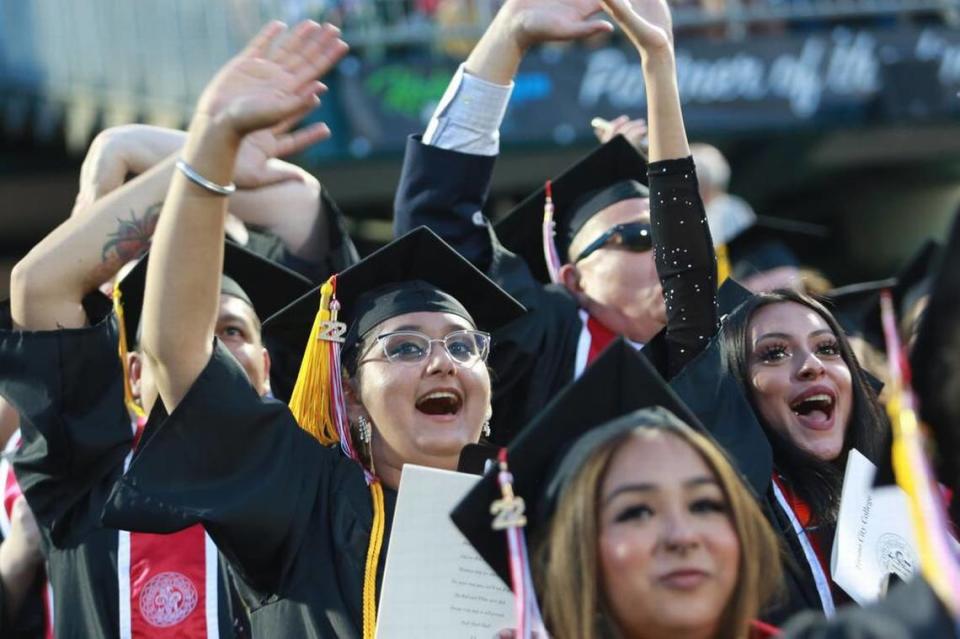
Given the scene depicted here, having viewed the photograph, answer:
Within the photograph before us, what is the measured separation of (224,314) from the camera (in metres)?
4.09

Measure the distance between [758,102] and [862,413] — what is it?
23.4 feet

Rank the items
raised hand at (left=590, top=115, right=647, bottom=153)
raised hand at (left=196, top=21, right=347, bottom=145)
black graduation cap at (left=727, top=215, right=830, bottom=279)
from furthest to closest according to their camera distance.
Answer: black graduation cap at (left=727, top=215, right=830, bottom=279), raised hand at (left=590, top=115, right=647, bottom=153), raised hand at (left=196, top=21, right=347, bottom=145)

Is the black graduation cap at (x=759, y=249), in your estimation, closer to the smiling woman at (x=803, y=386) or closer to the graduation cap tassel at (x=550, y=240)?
the graduation cap tassel at (x=550, y=240)

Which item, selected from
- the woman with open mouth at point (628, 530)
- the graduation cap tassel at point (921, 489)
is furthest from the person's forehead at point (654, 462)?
the graduation cap tassel at point (921, 489)

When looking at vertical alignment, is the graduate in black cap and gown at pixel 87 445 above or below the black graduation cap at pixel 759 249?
below

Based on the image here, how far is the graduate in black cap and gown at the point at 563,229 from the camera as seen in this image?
144 inches

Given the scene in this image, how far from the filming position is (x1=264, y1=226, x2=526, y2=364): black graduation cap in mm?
3771

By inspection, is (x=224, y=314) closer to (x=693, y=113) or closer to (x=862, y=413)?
(x=862, y=413)

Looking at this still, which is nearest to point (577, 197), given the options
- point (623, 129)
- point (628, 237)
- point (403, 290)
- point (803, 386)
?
point (623, 129)

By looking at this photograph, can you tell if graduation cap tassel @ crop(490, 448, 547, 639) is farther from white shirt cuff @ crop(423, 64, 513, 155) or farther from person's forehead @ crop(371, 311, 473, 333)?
white shirt cuff @ crop(423, 64, 513, 155)

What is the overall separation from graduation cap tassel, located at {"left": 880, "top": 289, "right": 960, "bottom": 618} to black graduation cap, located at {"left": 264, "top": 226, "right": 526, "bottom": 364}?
153 cm

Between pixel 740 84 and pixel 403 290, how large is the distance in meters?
7.23

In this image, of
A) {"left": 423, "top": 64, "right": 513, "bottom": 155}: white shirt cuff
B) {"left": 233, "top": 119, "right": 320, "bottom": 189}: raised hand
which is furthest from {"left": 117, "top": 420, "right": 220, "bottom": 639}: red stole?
{"left": 423, "top": 64, "right": 513, "bottom": 155}: white shirt cuff

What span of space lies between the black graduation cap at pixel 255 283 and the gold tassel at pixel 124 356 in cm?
14
